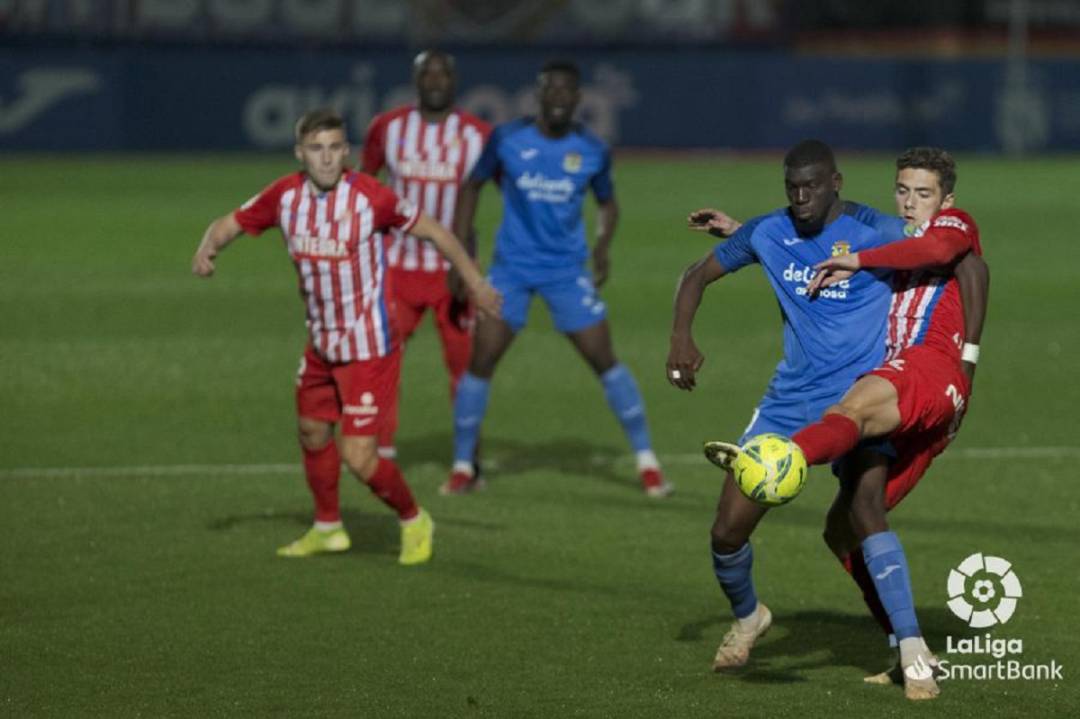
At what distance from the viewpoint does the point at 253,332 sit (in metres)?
16.4

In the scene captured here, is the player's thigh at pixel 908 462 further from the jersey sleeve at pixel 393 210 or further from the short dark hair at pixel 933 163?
the jersey sleeve at pixel 393 210

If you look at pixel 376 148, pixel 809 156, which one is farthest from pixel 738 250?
pixel 376 148

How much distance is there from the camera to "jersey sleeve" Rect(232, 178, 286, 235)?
29.5 feet

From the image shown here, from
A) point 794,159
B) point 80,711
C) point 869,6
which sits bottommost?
point 80,711

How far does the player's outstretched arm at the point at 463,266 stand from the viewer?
28.8 ft

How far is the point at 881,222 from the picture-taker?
7.03 m

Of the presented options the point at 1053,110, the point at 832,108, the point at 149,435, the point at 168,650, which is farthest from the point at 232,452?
the point at 1053,110

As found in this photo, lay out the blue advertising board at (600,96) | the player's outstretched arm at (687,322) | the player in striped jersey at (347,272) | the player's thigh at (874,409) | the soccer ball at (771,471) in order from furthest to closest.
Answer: the blue advertising board at (600,96) < the player in striped jersey at (347,272) < the player's outstretched arm at (687,322) < the player's thigh at (874,409) < the soccer ball at (771,471)

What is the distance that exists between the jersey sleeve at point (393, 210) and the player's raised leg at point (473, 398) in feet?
6.68

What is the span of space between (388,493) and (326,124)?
1680 mm

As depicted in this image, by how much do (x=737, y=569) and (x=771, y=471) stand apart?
2.98 feet

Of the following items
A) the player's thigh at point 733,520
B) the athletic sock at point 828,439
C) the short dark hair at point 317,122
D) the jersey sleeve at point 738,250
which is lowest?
the player's thigh at point 733,520

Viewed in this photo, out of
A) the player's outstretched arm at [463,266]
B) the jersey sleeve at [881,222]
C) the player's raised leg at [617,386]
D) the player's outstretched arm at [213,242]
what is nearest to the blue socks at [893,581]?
the jersey sleeve at [881,222]

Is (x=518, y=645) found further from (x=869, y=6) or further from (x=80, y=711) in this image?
(x=869, y=6)
